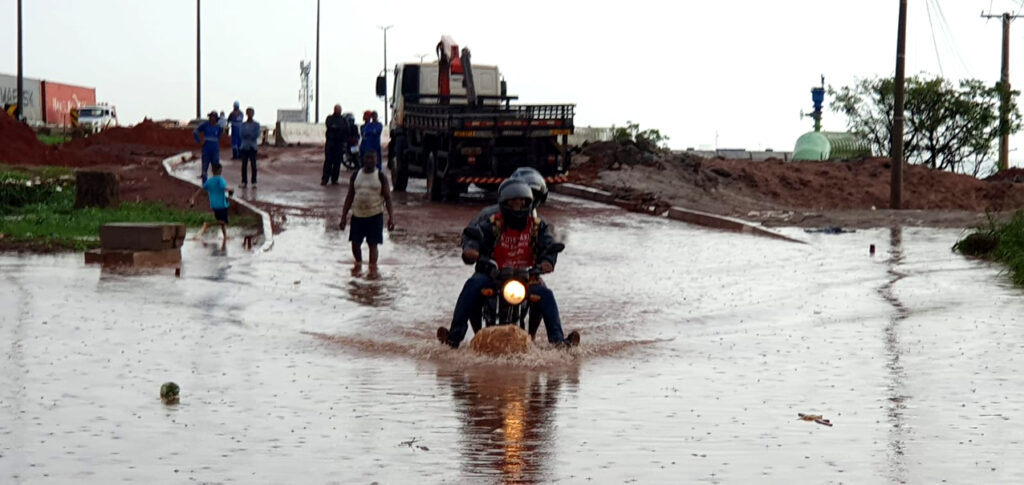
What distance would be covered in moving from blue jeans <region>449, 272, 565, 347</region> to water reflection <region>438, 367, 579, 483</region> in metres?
0.55

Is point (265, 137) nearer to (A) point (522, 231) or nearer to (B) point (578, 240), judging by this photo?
(B) point (578, 240)

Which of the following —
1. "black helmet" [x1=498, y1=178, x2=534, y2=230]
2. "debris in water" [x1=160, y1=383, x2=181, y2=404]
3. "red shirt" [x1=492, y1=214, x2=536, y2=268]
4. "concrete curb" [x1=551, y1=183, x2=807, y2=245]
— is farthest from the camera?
"concrete curb" [x1=551, y1=183, x2=807, y2=245]

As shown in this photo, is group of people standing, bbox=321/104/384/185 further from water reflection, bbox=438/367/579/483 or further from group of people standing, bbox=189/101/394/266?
water reflection, bbox=438/367/579/483

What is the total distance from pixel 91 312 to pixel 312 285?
11.7 ft

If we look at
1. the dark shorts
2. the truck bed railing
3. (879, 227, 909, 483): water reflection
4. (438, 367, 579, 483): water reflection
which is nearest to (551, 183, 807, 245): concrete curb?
the truck bed railing

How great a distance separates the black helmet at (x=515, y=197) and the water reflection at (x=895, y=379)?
281cm

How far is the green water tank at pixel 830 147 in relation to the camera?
59469mm

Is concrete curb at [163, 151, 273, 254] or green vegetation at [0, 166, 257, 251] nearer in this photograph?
green vegetation at [0, 166, 257, 251]

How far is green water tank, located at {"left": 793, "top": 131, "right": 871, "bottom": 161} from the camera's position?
5947cm

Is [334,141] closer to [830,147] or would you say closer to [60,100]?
[830,147]

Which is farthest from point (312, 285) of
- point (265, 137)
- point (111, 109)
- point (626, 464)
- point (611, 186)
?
point (111, 109)

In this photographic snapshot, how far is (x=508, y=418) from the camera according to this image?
9258 millimetres

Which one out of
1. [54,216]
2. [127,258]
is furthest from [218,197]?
[54,216]

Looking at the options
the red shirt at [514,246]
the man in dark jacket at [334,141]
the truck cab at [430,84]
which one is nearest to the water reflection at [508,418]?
the red shirt at [514,246]
